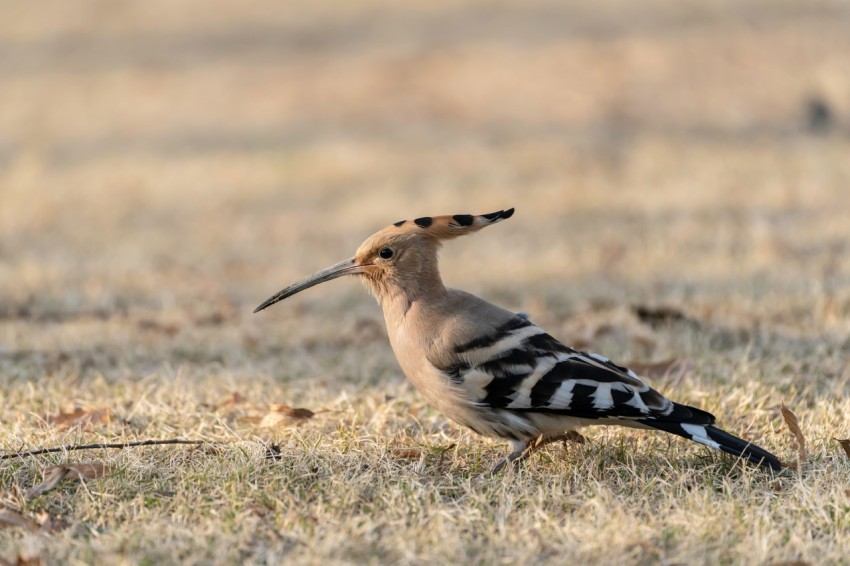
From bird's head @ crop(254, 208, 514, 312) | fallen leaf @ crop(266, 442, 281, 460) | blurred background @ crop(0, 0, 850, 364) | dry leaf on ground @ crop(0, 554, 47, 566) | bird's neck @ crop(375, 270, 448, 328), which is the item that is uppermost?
bird's head @ crop(254, 208, 514, 312)

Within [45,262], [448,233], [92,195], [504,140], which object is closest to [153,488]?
[448,233]

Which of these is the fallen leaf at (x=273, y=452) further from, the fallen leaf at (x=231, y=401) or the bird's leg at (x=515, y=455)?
the fallen leaf at (x=231, y=401)

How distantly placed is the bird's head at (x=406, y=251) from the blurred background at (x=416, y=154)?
251 centimetres

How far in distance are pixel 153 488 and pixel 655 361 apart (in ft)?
8.52

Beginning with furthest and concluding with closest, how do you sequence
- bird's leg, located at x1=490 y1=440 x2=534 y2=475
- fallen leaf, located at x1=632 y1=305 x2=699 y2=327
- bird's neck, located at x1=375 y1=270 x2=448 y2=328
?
1. fallen leaf, located at x1=632 y1=305 x2=699 y2=327
2. bird's neck, located at x1=375 y1=270 x2=448 y2=328
3. bird's leg, located at x1=490 y1=440 x2=534 y2=475

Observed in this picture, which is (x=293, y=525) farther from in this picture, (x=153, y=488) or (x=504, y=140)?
(x=504, y=140)

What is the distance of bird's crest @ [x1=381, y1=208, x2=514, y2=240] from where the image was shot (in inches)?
143

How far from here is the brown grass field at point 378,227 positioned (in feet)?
9.89

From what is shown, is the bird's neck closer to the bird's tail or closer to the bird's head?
the bird's head

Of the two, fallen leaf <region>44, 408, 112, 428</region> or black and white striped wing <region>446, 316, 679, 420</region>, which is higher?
black and white striped wing <region>446, 316, 679, 420</region>

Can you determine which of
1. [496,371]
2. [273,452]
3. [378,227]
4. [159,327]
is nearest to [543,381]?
[496,371]

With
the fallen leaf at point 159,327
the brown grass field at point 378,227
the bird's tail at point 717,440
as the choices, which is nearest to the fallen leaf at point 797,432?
the brown grass field at point 378,227

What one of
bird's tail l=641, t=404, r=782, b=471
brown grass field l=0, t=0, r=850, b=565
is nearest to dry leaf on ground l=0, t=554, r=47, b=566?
brown grass field l=0, t=0, r=850, b=565

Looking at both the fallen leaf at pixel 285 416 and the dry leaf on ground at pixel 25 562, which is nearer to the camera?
the dry leaf on ground at pixel 25 562
